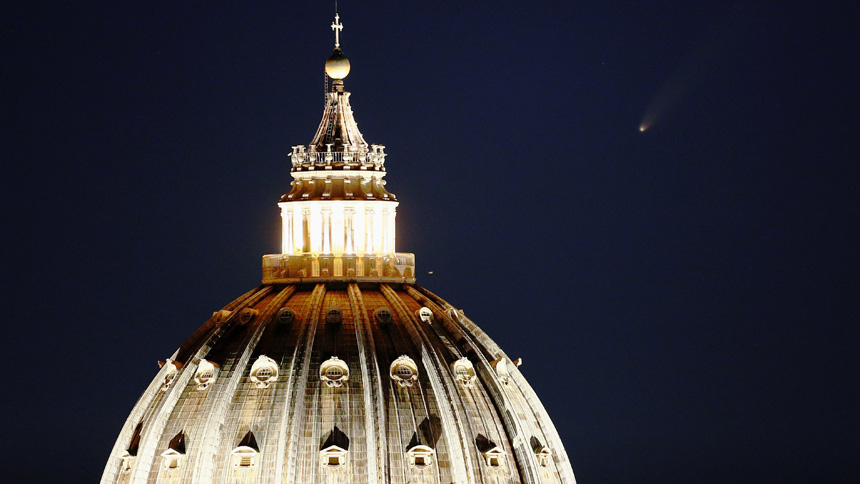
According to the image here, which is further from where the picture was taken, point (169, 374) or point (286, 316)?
point (169, 374)

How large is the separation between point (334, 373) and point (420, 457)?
4.93 meters

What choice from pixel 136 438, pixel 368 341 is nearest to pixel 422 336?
pixel 368 341

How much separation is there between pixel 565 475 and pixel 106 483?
19.2m

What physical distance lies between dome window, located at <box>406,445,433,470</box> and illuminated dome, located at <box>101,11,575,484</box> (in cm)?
8

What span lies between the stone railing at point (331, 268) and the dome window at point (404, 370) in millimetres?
5523

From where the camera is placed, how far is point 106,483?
360ft

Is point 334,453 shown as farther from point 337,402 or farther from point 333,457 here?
point 337,402

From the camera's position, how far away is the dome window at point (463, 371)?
10844 centimetres

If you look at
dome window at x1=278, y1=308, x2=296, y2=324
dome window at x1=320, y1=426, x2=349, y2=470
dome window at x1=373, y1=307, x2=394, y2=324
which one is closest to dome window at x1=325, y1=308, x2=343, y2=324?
dome window at x1=278, y1=308, x2=296, y2=324

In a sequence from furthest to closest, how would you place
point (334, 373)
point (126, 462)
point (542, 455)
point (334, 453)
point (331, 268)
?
1. point (331, 268)
2. point (542, 455)
3. point (126, 462)
4. point (334, 373)
5. point (334, 453)

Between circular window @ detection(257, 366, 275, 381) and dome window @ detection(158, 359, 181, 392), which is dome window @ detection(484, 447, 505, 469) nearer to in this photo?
circular window @ detection(257, 366, 275, 381)

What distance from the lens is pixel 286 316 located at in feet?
357

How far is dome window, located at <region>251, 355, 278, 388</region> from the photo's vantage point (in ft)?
349

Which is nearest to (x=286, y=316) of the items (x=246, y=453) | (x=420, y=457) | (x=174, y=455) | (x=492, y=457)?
(x=246, y=453)
